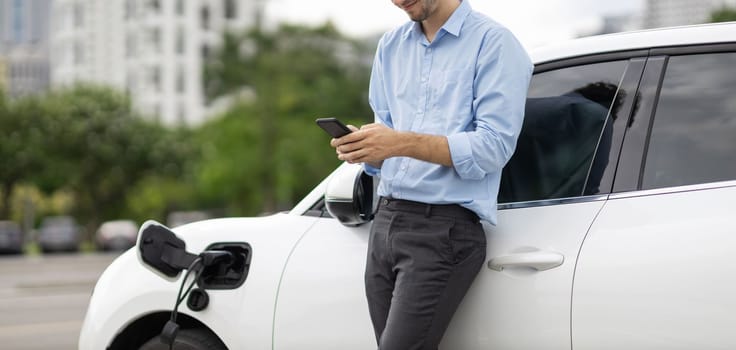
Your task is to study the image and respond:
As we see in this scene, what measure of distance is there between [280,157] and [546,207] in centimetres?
4213

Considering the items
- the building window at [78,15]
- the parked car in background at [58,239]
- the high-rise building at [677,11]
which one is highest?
the high-rise building at [677,11]

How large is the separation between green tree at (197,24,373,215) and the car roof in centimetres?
4046

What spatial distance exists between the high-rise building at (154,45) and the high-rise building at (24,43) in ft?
186

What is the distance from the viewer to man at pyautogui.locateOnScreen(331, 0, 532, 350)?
2.35m

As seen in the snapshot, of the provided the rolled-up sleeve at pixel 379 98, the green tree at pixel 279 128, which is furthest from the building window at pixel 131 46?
the rolled-up sleeve at pixel 379 98

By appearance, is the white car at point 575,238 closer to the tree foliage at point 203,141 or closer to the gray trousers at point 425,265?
the gray trousers at point 425,265

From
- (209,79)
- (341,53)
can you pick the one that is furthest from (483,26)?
(209,79)

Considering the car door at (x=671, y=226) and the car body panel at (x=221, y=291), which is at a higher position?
the car door at (x=671, y=226)

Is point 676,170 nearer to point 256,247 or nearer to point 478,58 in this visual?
point 478,58

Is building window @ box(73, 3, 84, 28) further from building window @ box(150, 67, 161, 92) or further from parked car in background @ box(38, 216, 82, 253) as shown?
parked car in background @ box(38, 216, 82, 253)

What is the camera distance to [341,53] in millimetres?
60469

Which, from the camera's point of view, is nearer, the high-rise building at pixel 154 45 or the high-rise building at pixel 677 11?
the high-rise building at pixel 154 45

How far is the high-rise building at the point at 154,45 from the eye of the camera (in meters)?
78.9

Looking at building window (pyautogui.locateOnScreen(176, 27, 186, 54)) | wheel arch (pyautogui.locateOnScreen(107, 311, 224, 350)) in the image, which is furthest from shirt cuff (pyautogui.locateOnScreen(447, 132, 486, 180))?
building window (pyautogui.locateOnScreen(176, 27, 186, 54))
